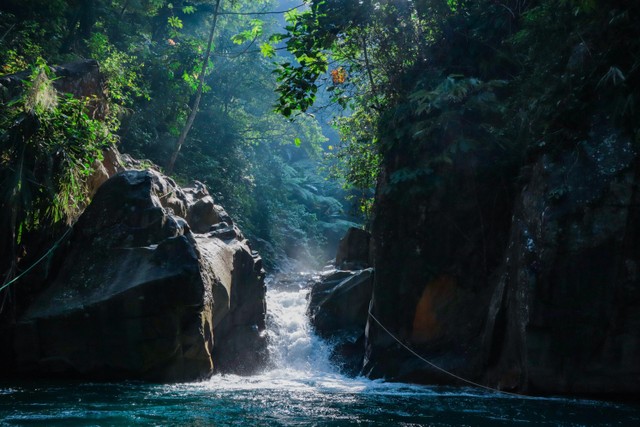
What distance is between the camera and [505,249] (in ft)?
37.3

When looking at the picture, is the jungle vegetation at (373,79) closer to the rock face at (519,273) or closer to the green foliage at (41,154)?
the green foliage at (41,154)

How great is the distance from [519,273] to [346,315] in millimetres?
6924

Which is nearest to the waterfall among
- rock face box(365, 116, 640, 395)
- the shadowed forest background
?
the shadowed forest background

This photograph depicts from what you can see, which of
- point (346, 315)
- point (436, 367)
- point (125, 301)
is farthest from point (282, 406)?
point (346, 315)

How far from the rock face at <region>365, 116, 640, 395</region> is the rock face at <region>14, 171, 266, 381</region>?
430 centimetres

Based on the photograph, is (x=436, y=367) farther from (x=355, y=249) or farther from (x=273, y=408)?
(x=355, y=249)

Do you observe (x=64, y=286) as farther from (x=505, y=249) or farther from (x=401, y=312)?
(x=505, y=249)

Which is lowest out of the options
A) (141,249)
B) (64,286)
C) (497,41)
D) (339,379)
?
(339,379)

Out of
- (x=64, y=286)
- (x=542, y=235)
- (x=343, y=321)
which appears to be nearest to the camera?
(x=542, y=235)

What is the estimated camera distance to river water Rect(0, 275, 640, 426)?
6340 mm

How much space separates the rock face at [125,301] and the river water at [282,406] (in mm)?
598

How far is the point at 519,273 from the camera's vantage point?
9.61 m

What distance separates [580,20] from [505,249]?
442 cm

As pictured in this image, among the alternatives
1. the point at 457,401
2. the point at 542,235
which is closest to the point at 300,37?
the point at 542,235
